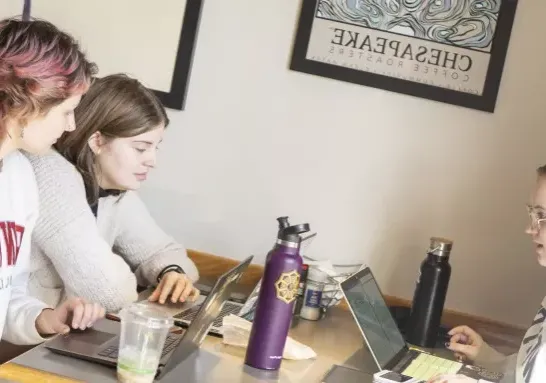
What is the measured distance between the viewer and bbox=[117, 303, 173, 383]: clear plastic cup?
4.66 ft

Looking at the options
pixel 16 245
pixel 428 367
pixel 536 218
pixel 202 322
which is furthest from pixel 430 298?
pixel 16 245

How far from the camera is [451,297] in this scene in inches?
97.4

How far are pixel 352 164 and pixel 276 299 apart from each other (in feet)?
3.19

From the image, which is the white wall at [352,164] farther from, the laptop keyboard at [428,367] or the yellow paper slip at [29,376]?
the yellow paper slip at [29,376]

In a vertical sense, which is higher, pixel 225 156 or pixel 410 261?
pixel 225 156

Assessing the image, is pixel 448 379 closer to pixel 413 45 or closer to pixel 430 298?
pixel 430 298

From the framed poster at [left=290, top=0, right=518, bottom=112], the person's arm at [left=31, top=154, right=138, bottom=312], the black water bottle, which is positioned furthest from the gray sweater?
the framed poster at [left=290, top=0, right=518, bottom=112]

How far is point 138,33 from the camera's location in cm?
254

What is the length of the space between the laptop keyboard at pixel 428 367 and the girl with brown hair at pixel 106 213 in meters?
0.54

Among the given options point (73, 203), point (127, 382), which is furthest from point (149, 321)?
point (73, 203)

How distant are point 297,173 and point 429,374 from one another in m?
0.83

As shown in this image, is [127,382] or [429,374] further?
[429,374]

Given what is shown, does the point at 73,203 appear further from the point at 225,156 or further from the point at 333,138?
the point at 333,138

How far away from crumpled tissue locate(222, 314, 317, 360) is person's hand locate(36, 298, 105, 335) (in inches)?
9.8
